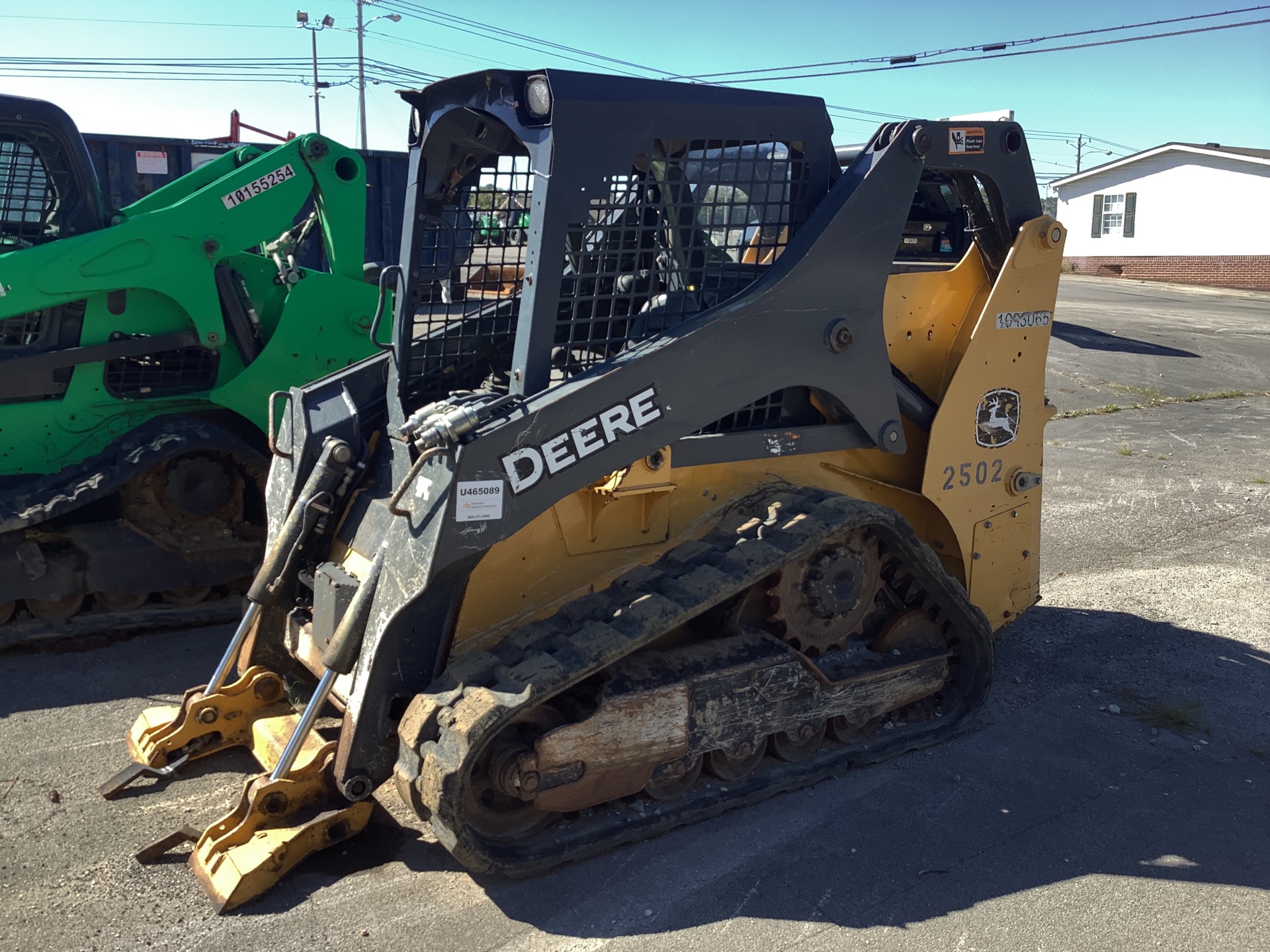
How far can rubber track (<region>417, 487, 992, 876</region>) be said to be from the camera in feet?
10.9

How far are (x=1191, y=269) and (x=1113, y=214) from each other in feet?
12.3

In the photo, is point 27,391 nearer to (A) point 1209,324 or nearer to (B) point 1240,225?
(A) point 1209,324

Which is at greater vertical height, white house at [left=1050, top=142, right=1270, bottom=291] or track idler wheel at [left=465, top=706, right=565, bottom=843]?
white house at [left=1050, top=142, right=1270, bottom=291]

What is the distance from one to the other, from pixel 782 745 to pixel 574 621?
3.31ft

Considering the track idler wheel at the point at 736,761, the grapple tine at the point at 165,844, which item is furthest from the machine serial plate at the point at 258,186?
the track idler wheel at the point at 736,761

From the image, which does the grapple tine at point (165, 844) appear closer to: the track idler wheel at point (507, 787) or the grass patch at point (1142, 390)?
the track idler wheel at point (507, 787)

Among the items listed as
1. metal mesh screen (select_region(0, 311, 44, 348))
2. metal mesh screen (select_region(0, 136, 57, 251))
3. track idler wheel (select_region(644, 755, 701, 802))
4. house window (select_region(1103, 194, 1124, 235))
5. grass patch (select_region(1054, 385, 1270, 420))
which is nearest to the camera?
track idler wheel (select_region(644, 755, 701, 802))

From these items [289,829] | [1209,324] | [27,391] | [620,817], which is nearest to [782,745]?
[620,817]

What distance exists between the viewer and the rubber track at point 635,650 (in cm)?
331

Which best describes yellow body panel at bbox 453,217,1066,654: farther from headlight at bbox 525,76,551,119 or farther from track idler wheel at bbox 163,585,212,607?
track idler wheel at bbox 163,585,212,607

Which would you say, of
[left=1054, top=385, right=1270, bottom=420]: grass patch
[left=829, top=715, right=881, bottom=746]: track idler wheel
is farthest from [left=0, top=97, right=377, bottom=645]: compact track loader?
[left=1054, top=385, right=1270, bottom=420]: grass patch

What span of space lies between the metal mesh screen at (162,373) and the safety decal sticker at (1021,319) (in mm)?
4325

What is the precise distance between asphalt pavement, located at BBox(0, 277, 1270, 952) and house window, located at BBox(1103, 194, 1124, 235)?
30677mm

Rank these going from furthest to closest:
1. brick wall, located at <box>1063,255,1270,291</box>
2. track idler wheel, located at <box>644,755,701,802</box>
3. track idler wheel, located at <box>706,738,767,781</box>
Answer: brick wall, located at <box>1063,255,1270,291</box>
track idler wheel, located at <box>706,738,767,781</box>
track idler wheel, located at <box>644,755,701,802</box>
